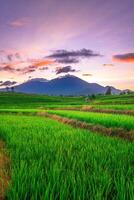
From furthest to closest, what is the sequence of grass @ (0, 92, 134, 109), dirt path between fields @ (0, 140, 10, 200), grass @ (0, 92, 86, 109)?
1. grass @ (0, 92, 86, 109)
2. grass @ (0, 92, 134, 109)
3. dirt path between fields @ (0, 140, 10, 200)

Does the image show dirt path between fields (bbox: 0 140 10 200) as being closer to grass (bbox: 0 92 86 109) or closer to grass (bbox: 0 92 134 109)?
grass (bbox: 0 92 134 109)

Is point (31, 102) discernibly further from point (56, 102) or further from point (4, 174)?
point (4, 174)

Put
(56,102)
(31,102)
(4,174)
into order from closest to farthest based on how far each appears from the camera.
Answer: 1. (4,174)
2. (56,102)
3. (31,102)

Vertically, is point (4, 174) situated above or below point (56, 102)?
above

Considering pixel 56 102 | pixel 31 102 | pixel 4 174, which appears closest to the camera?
pixel 4 174

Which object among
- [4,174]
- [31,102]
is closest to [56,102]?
[31,102]

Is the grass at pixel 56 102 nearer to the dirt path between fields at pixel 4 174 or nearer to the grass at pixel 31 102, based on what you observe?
the grass at pixel 31 102

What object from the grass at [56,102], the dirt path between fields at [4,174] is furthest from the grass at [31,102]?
the dirt path between fields at [4,174]

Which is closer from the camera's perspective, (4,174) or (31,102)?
(4,174)

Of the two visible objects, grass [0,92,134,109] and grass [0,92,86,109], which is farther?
grass [0,92,86,109]

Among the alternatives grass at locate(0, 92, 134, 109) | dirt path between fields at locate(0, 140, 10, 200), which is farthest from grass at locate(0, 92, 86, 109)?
dirt path between fields at locate(0, 140, 10, 200)

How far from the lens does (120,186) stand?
12.1 feet

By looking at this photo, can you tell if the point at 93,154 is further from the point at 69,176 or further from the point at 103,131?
the point at 103,131

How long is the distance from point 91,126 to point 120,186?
35.5ft
